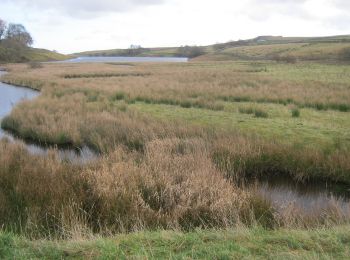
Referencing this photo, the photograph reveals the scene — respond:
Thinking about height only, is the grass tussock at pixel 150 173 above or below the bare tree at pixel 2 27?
below

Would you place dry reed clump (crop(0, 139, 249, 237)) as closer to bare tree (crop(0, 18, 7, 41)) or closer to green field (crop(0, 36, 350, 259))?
green field (crop(0, 36, 350, 259))

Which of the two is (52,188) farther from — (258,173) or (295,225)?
(258,173)

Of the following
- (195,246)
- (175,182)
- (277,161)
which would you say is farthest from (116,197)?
(277,161)

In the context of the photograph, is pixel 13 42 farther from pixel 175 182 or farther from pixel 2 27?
pixel 175 182

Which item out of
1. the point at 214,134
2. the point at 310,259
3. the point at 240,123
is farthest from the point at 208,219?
the point at 240,123

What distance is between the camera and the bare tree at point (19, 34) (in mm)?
125062

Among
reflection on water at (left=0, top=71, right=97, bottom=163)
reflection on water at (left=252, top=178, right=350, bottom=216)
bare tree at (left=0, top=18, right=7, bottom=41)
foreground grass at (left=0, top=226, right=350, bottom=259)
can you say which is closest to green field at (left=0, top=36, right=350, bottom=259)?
foreground grass at (left=0, top=226, right=350, bottom=259)

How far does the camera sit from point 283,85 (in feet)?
97.8

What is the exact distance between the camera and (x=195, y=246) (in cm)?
553

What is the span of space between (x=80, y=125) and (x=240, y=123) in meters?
7.27

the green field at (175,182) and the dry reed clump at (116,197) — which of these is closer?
the green field at (175,182)

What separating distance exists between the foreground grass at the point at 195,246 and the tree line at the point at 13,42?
97340 millimetres

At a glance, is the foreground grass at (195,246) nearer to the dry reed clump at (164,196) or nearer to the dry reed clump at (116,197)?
the dry reed clump at (116,197)

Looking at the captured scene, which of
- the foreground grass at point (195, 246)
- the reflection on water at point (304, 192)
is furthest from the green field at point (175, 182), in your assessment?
the reflection on water at point (304, 192)
